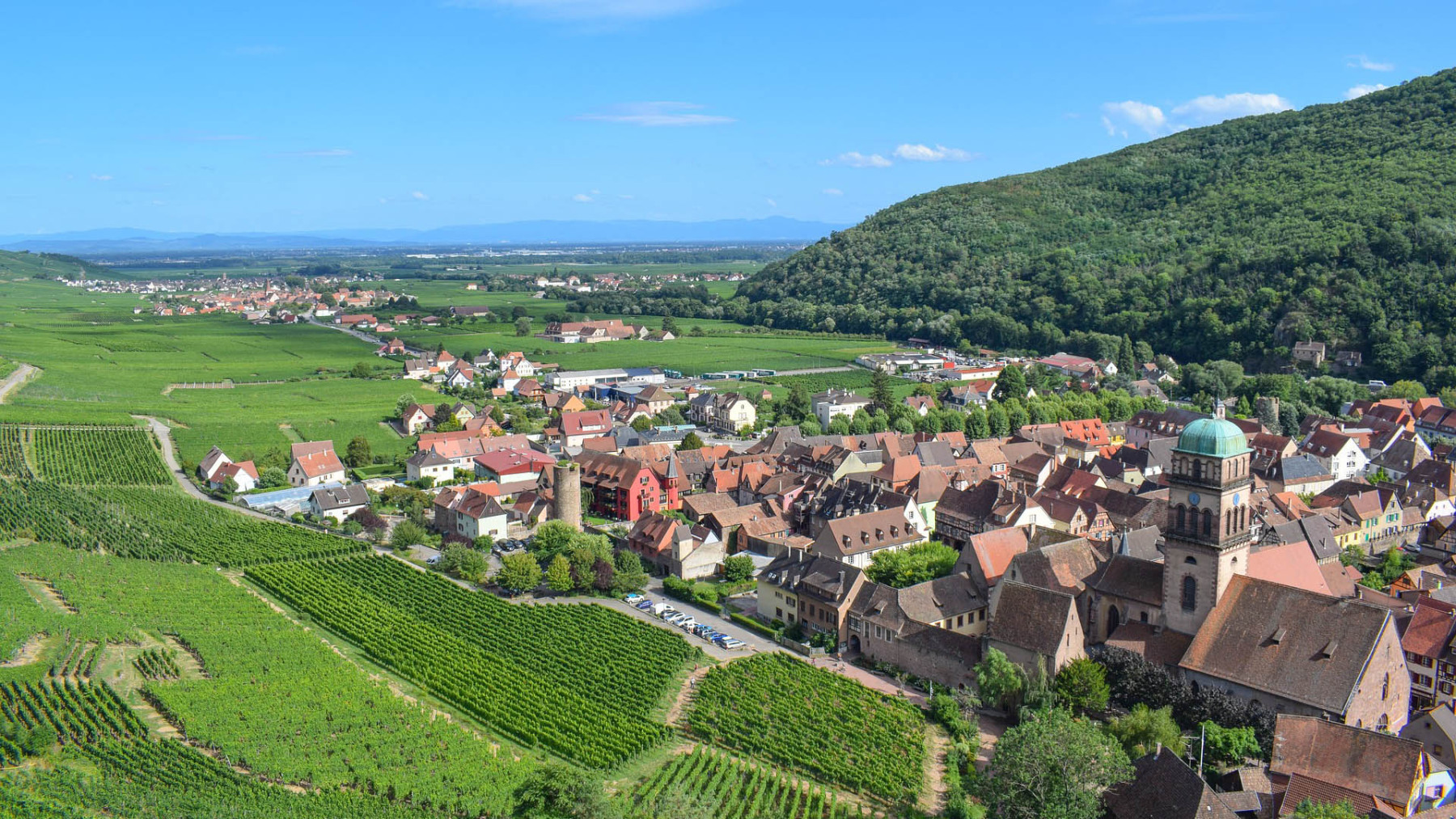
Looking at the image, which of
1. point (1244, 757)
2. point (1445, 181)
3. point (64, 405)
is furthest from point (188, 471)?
point (1445, 181)

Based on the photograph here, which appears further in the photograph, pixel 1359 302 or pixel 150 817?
pixel 1359 302

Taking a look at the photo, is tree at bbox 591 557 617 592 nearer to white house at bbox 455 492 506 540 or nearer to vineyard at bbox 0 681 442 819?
white house at bbox 455 492 506 540

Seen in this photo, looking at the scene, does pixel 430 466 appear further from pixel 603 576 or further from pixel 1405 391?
pixel 1405 391

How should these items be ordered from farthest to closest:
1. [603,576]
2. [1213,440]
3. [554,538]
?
[554,538]
[603,576]
[1213,440]

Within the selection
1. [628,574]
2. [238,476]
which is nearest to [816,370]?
[238,476]

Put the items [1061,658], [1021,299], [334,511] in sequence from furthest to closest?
1. [1021,299]
2. [334,511]
3. [1061,658]

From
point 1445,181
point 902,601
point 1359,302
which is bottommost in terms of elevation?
point 902,601

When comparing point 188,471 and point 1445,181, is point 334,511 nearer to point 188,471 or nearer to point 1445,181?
point 188,471
